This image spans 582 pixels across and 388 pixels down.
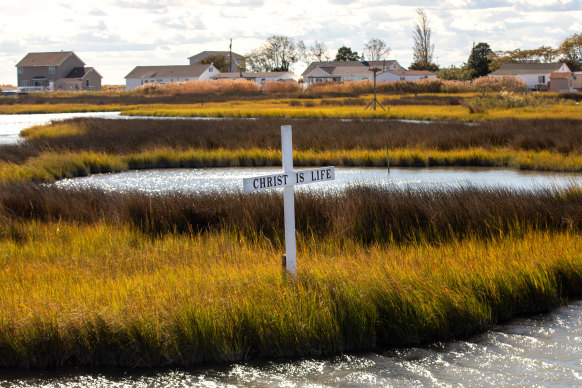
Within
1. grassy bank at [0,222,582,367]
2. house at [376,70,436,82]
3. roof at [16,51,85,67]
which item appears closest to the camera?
grassy bank at [0,222,582,367]

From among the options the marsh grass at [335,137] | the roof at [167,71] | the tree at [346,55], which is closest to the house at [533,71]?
the tree at [346,55]

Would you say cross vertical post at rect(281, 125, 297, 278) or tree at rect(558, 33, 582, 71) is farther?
tree at rect(558, 33, 582, 71)

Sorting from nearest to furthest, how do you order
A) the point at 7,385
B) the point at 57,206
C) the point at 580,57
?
the point at 7,385
the point at 57,206
the point at 580,57

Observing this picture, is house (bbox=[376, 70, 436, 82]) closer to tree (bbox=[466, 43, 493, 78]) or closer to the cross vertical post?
tree (bbox=[466, 43, 493, 78])

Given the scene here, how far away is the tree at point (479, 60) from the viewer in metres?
111

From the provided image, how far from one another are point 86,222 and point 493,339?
24.2ft

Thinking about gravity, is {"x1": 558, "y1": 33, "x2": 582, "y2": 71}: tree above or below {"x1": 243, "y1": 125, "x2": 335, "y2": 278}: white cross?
above

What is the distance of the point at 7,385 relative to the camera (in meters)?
6.34

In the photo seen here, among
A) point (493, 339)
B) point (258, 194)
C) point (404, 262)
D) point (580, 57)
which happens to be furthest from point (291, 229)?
point (580, 57)

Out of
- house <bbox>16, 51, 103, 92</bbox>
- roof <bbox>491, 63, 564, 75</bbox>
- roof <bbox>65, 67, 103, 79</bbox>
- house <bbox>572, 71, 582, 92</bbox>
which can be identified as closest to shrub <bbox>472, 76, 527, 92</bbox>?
house <bbox>572, 71, 582, 92</bbox>

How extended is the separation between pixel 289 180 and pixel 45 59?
129041 mm

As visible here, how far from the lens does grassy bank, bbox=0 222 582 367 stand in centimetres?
671

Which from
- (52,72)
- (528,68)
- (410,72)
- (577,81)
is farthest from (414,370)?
(52,72)

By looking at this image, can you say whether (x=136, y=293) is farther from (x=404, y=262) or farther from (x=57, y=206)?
(x=57, y=206)
